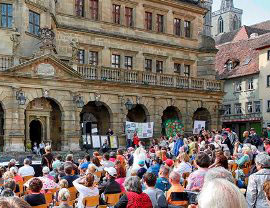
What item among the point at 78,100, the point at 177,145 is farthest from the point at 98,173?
the point at 78,100

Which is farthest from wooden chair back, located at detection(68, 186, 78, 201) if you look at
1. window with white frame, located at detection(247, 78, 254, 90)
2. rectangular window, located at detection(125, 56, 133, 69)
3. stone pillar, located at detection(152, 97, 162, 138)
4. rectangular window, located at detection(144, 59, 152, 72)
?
window with white frame, located at detection(247, 78, 254, 90)

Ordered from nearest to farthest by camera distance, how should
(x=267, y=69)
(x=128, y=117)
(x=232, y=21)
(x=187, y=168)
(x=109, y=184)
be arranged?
1. (x=109, y=184)
2. (x=187, y=168)
3. (x=128, y=117)
4. (x=267, y=69)
5. (x=232, y=21)

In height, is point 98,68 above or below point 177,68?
below

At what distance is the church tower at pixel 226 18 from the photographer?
106m

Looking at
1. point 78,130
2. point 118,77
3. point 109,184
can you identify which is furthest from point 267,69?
point 109,184

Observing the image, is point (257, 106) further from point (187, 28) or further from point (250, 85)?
point (187, 28)

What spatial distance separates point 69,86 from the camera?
1199 inches

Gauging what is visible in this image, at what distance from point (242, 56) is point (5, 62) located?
33.8 m

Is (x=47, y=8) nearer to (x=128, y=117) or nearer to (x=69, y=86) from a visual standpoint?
(x=69, y=86)

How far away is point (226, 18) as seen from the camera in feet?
348

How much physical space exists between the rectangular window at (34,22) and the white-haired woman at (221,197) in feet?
95.6

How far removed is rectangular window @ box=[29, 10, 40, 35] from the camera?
31.0m

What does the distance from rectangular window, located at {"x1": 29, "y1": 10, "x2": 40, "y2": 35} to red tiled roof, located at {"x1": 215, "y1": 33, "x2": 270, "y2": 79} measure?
27.1 metres

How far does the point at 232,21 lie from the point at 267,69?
5896 centimetres
